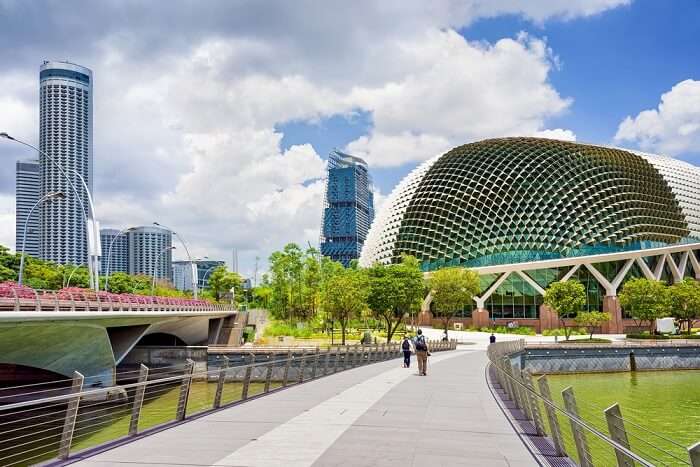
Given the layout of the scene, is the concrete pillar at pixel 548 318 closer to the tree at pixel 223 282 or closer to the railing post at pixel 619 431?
the tree at pixel 223 282

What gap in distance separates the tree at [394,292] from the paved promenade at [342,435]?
49188 millimetres

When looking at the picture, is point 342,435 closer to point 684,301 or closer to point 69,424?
point 69,424

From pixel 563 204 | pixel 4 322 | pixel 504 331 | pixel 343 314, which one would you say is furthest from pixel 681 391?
pixel 563 204

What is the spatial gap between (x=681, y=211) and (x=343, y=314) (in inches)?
2853

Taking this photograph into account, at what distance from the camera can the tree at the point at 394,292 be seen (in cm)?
6800

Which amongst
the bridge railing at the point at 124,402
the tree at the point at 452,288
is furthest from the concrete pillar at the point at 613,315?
the bridge railing at the point at 124,402

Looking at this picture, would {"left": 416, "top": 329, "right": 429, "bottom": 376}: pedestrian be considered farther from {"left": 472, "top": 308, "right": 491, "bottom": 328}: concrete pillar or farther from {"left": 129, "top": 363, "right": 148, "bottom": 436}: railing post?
{"left": 472, "top": 308, "right": 491, "bottom": 328}: concrete pillar

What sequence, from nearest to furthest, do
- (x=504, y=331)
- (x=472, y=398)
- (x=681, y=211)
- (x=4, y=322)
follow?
(x=472, y=398) → (x=4, y=322) → (x=504, y=331) → (x=681, y=211)

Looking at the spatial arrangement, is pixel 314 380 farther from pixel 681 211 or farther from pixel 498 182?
pixel 681 211

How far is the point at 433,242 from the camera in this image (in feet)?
341

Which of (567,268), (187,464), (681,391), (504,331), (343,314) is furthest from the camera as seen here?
(567,268)

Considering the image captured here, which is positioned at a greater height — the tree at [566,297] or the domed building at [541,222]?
the domed building at [541,222]

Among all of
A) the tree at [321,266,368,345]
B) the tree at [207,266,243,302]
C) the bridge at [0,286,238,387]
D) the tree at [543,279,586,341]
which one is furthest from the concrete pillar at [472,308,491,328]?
the bridge at [0,286,238,387]

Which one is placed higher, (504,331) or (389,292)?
(389,292)
